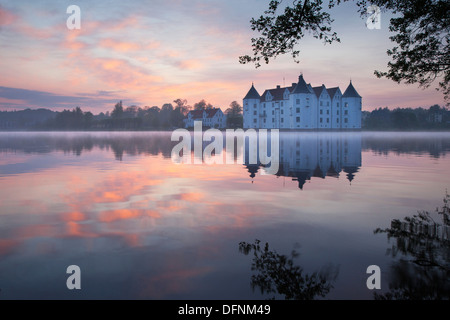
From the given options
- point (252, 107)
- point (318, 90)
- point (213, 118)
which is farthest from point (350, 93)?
point (213, 118)

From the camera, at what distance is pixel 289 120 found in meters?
Result: 100

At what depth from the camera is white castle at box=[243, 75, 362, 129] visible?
321 ft

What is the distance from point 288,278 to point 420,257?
251 cm

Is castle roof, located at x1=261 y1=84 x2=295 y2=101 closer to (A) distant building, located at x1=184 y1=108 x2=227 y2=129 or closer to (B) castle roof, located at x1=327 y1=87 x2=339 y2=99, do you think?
(B) castle roof, located at x1=327 y1=87 x2=339 y2=99

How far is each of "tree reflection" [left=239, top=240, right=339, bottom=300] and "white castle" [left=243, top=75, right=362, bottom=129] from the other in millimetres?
95411

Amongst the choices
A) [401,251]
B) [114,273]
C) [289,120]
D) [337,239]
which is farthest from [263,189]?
[289,120]

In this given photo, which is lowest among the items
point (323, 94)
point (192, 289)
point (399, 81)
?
point (192, 289)

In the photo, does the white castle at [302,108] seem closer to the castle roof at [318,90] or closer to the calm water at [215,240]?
the castle roof at [318,90]

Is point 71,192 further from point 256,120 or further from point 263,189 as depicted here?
point 256,120

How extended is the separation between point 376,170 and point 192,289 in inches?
624

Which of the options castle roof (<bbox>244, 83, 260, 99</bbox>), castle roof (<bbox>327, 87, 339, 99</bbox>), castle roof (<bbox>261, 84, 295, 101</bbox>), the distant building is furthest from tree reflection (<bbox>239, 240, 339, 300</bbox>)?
the distant building

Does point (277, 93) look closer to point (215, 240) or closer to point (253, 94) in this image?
point (253, 94)

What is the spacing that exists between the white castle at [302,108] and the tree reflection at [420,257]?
92377 mm

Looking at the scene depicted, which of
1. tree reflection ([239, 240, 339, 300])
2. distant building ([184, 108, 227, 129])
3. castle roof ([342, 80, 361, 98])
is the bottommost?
tree reflection ([239, 240, 339, 300])
